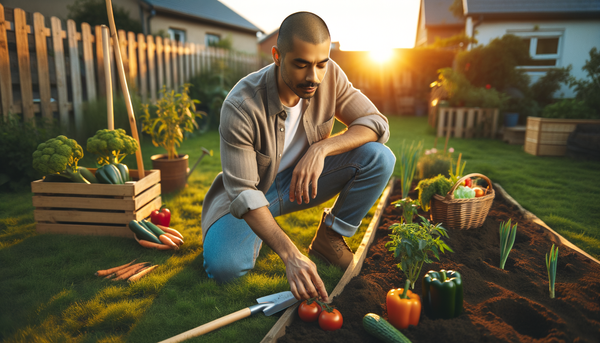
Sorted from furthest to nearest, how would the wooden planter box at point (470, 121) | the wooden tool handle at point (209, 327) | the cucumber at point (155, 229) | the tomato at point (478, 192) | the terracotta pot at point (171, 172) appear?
the wooden planter box at point (470, 121), the terracotta pot at point (171, 172), the tomato at point (478, 192), the cucumber at point (155, 229), the wooden tool handle at point (209, 327)

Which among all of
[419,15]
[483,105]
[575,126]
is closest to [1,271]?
[575,126]

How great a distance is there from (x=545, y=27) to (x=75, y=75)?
11.9 metres

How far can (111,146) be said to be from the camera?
274cm

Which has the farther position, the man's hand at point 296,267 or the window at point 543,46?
the window at point 543,46

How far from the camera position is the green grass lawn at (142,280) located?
167 centimetres

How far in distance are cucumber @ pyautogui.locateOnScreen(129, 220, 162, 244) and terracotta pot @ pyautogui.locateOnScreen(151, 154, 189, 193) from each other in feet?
3.92

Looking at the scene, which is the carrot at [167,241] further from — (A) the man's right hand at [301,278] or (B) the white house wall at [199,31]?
(B) the white house wall at [199,31]

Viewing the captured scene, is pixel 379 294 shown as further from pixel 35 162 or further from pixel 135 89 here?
pixel 135 89

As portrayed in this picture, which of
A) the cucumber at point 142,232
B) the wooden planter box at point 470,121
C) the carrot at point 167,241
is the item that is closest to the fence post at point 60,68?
the cucumber at point 142,232

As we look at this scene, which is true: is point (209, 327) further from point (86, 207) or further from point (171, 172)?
point (171, 172)

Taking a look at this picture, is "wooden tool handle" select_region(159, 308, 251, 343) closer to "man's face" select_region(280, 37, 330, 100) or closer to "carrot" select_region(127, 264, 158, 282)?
"carrot" select_region(127, 264, 158, 282)

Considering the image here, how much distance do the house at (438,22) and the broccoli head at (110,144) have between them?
16.0 m

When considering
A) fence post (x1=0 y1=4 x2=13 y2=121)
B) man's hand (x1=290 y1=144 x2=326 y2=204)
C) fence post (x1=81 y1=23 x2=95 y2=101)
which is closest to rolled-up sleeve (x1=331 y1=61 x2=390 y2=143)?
man's hand (x1=290 y1=144 x2=326 y2=204)

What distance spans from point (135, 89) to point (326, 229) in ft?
17.2
